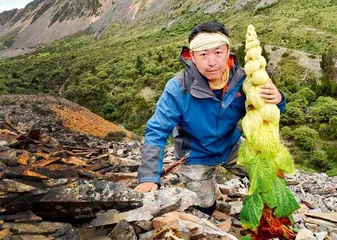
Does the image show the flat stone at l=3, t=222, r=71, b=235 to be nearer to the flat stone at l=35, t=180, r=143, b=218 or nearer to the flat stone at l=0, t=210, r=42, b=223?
the flat stone at l=0, t=210, r=42, b=223

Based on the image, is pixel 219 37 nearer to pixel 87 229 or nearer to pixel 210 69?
pixel 210 69

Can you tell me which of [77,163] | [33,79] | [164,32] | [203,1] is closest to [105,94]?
[33,79]

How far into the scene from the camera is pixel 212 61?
3789 mm

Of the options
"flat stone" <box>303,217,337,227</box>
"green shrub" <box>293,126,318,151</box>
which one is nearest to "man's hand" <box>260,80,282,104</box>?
"flat stone" <box>303,217,337,227</box>

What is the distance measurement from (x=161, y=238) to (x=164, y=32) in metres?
91.7

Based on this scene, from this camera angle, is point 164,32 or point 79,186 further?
point 164,32

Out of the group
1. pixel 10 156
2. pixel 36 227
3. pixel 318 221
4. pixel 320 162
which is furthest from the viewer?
pixel 320 162

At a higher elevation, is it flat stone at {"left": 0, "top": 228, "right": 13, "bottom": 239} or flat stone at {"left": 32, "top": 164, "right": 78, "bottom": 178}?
flat stone at {"left": 0, "top": 228, "right": 13, "bottom": 239}

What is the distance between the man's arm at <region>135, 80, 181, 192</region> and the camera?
3.71 m

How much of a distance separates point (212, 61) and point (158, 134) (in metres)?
0.87

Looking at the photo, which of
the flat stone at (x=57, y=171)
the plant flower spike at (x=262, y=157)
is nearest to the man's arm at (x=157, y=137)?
the plant flower spike at (x=262, y=157)

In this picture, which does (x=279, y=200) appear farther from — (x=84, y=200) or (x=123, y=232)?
(x=84, y=200)

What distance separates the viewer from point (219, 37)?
379cm

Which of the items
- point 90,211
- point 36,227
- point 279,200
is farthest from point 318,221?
point 36,227
